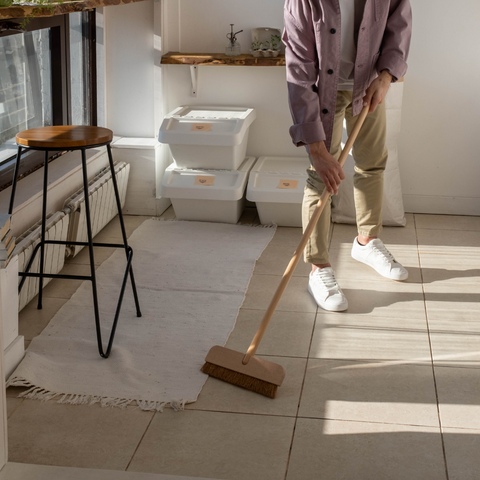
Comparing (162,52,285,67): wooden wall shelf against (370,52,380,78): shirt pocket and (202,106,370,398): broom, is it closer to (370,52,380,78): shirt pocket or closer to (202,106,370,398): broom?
(370,52,380,78): shirt pocket

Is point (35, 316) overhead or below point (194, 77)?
below

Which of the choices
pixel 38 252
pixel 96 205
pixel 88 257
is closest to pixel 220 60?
pixel 96 205

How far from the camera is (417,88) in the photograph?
11.6ft

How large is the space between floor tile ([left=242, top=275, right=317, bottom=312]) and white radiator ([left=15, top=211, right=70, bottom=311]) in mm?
837

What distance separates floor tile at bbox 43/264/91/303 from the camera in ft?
8.92

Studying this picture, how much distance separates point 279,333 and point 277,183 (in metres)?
1.25

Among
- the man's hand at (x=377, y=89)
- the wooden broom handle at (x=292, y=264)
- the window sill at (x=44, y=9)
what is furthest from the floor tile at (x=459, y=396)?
the window sill at (x=44, y=9)

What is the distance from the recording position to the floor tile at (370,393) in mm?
1894

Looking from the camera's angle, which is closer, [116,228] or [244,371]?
[244,371]

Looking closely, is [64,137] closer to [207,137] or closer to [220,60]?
[207,137]

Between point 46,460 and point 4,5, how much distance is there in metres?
1.36

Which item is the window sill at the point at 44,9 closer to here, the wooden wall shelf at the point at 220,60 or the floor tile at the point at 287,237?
the wooden wall shelf at the point at 220,60

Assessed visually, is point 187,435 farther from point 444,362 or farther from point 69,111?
point 69,111

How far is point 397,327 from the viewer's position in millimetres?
2426
